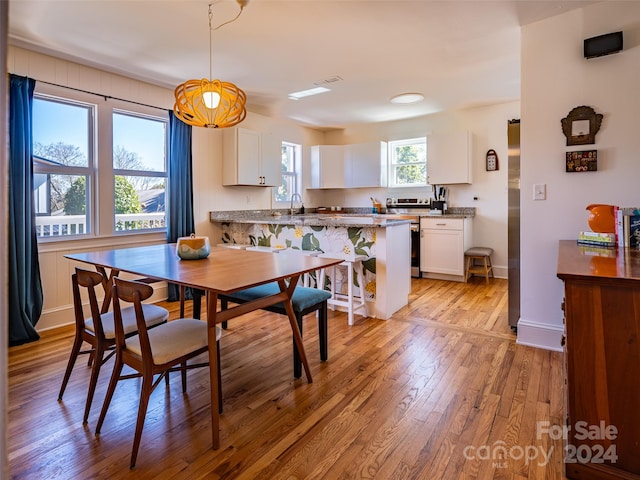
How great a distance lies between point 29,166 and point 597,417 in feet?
13.2

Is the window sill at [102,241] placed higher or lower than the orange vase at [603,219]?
lower

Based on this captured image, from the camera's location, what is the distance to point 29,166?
3.00 meters

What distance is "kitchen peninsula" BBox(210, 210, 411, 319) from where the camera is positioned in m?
3.50

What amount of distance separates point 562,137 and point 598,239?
33.7 inches

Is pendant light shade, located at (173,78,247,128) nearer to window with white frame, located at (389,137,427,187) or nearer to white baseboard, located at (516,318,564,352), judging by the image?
white baseboard, located at (516,318,564,352)

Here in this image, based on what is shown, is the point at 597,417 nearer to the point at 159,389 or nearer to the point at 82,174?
the point at 159,389

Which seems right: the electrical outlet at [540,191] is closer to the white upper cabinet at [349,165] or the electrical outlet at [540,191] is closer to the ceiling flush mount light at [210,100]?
the ceiling flush mount light at [210,100]

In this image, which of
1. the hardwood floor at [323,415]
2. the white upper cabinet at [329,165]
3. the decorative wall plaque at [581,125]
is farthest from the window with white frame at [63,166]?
the decorative wall plaque at [581,125]

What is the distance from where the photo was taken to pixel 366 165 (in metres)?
6.05

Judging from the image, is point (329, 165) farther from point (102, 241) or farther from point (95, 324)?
point (95, 324)

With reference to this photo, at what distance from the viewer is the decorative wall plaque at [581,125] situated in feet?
8.18

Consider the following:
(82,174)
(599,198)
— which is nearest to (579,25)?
(599,198)

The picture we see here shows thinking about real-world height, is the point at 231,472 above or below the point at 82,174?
below

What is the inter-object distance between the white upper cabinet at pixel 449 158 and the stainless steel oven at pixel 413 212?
18.1 inches
